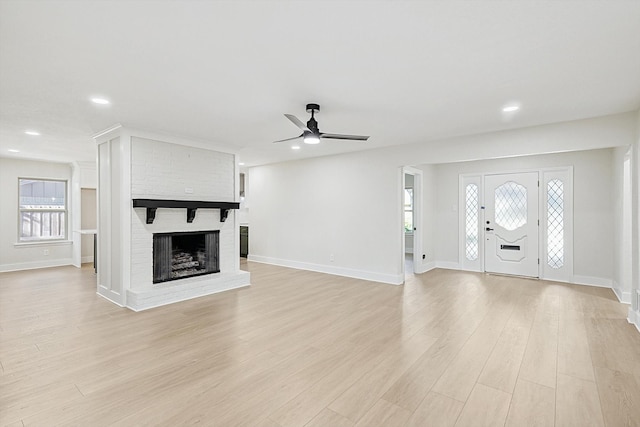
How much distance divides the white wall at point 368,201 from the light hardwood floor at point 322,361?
1.32 m

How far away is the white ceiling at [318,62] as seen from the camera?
6.26ft

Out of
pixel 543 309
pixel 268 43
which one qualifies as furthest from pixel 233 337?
pixel 543 309

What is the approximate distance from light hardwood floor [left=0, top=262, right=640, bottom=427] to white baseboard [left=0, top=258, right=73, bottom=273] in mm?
2820

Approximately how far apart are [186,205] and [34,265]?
5.25 meters

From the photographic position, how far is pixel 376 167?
6.08 m

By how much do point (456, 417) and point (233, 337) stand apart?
2192mm

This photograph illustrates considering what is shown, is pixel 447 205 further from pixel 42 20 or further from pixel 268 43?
pixel 42 20

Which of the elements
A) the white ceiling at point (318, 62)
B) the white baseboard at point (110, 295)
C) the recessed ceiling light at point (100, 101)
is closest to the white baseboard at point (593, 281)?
the white ceiling at point (318, 62)

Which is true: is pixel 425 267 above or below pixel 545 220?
below

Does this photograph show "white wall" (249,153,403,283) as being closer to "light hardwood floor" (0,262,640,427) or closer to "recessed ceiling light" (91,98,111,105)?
"light hardwood floor" (0,262,640,427)

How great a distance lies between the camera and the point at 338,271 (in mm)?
6582

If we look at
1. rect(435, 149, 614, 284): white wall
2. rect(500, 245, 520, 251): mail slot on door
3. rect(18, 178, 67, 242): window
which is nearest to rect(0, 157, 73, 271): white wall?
rect(18, 178, 67, 242): window

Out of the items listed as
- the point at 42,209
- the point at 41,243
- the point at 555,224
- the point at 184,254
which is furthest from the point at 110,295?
the point at 555,224

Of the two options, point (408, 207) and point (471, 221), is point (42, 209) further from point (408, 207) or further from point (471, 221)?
point (471, 221)
